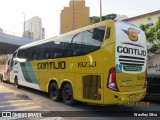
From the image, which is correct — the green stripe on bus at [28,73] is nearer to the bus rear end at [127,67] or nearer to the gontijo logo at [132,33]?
the bus rear end at [127,67]

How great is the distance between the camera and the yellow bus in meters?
9.40

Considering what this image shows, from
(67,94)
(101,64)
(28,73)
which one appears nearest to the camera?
(101,64)

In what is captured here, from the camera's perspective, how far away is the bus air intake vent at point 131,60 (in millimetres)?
9579

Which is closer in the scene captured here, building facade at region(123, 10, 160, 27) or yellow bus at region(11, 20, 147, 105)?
yellow bus at region(11, 20, 147, 105)

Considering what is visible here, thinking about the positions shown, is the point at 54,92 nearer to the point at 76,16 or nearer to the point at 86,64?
the point at 86,64

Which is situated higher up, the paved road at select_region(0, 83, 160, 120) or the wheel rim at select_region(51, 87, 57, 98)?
the wheel rim at select_region(51, 87, 57, 98)

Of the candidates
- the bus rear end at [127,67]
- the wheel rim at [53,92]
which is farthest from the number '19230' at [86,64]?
the wheel rim at [53,92]

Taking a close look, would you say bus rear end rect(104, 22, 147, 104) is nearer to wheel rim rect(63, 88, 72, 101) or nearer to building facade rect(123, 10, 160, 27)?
wheel rim rect(63, 88, 72, 101)

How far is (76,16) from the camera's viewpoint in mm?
66188

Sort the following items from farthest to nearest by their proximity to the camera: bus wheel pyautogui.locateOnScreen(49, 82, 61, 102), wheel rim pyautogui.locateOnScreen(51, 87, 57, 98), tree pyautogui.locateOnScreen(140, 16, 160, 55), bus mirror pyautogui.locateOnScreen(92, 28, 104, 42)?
tree pyautogui.locateOnScreen(140, 16, 160, 55)
wheel rim pyautogui.locateOnScreen(51, 87, 57, 98)
bus wheel pyautogui.locateOnScreen(49, 82, 61, 102)
bus mirror pyautogui.locateOnScreen(92, 28, 104, 42)

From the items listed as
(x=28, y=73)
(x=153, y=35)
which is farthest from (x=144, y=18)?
(x=28, y=73)

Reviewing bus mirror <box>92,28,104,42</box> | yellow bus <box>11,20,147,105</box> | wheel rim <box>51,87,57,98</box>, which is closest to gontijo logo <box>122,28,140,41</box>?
yellow bus <box>11,20,147,105</box>

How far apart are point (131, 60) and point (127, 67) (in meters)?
0.36

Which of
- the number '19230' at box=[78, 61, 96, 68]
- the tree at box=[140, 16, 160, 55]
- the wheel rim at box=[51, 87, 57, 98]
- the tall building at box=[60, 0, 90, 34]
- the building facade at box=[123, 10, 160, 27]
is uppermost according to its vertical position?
the tall building at box=[60, 0, 90, 34]
